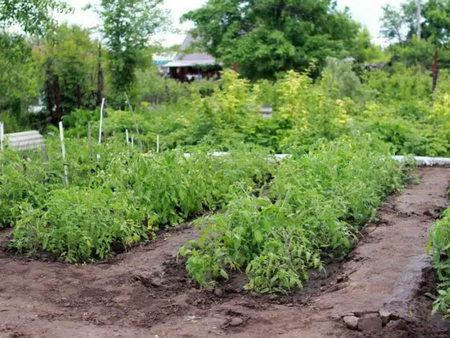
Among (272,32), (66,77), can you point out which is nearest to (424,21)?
(272,32)

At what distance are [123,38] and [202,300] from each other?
13146 mm

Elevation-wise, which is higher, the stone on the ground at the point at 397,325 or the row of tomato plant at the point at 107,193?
the row of tomato plant at the point at 107,193

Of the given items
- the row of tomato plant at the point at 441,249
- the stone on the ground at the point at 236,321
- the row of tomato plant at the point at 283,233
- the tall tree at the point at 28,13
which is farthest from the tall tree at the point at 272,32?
the stone on the ground at the point at 236,321

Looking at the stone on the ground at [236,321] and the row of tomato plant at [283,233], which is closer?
the stone on the ground at [236,321]

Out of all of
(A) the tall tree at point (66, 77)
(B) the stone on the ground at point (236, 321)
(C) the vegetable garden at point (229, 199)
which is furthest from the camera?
(A) the tall tree at point (66, 77)

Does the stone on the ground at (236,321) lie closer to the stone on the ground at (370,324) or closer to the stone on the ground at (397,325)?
the stone on the ground at (370,324)

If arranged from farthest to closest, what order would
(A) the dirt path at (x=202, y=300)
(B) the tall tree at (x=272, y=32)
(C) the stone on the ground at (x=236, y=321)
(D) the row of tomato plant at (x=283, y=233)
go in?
(B) the tall tree at (x=272, y=32)
(D) the row of tomato plant at (x=283, y=233)
(C) the stone on the ground at (x=236, y=321)
(A) the dirt path at (x=202, y=300)

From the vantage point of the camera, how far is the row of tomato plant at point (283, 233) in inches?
192

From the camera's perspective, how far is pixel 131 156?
26.0 feet

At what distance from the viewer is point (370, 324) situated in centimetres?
391

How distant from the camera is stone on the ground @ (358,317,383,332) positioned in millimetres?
3887

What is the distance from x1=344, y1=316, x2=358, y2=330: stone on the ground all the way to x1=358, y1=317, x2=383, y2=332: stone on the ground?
3 centimetres

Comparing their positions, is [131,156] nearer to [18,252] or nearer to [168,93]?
[18,252]

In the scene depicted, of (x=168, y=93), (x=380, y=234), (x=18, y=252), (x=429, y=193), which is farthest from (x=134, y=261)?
(x=168, y=93)
